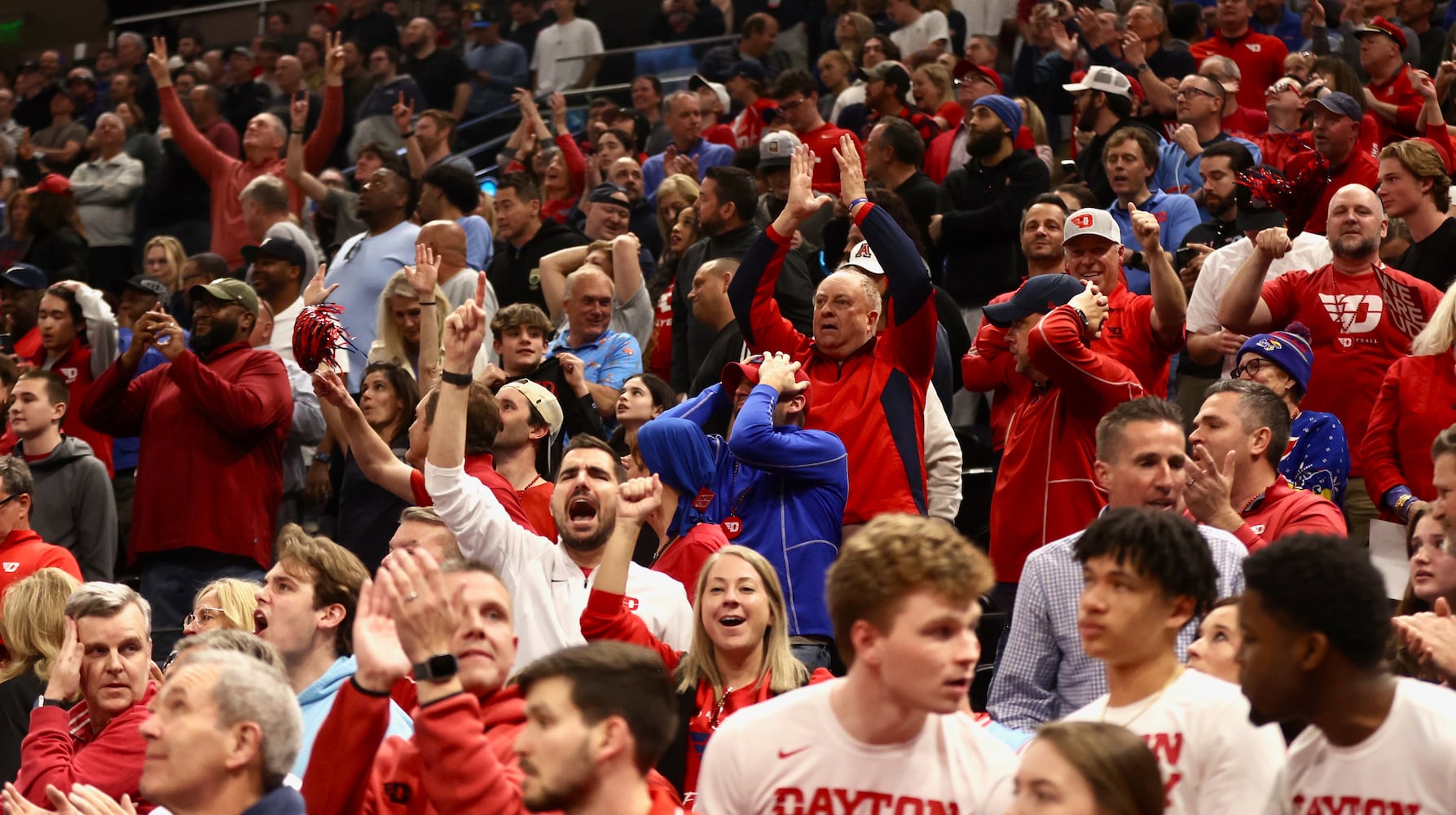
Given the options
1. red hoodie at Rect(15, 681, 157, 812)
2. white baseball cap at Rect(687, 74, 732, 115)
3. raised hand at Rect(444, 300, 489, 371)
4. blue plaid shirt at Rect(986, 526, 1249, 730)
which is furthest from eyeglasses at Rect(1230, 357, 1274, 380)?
white baseball cap at Rect(687, 74, 732, 115)

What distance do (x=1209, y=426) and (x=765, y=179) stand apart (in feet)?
15.2

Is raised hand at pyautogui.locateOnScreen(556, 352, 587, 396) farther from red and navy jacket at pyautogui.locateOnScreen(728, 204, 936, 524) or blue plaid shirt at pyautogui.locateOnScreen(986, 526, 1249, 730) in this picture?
blue plaid shirt at pyautogui.locateOnScreen(986, 526, 1249, 730)

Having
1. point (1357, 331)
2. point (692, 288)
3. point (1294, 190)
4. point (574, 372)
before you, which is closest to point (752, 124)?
point (692, 288)

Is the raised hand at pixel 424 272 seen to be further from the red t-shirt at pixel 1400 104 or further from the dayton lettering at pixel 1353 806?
the red t-shirt at pixel 1400 104

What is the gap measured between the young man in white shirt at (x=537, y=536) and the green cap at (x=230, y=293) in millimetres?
2562

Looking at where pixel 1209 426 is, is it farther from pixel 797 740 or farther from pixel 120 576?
pixel 120 576

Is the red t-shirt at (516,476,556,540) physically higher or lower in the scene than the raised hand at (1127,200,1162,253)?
lower

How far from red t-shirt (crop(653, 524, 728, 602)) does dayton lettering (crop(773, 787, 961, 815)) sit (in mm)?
2493

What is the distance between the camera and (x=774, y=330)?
271 inches

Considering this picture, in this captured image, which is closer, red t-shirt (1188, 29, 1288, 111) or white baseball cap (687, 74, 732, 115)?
red t-shirt (1188, 29, 1288, 111)

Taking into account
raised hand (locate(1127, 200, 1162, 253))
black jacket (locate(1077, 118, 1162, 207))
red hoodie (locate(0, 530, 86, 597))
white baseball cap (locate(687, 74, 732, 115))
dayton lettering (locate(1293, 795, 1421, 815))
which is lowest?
red hoodie (locate(0, 530, 86, 597))

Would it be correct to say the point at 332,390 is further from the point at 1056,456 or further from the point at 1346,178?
the point at 1346,178

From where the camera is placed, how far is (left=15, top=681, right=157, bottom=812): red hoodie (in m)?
4.98

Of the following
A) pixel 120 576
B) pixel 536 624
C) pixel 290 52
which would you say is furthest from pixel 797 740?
pixel 290 52
